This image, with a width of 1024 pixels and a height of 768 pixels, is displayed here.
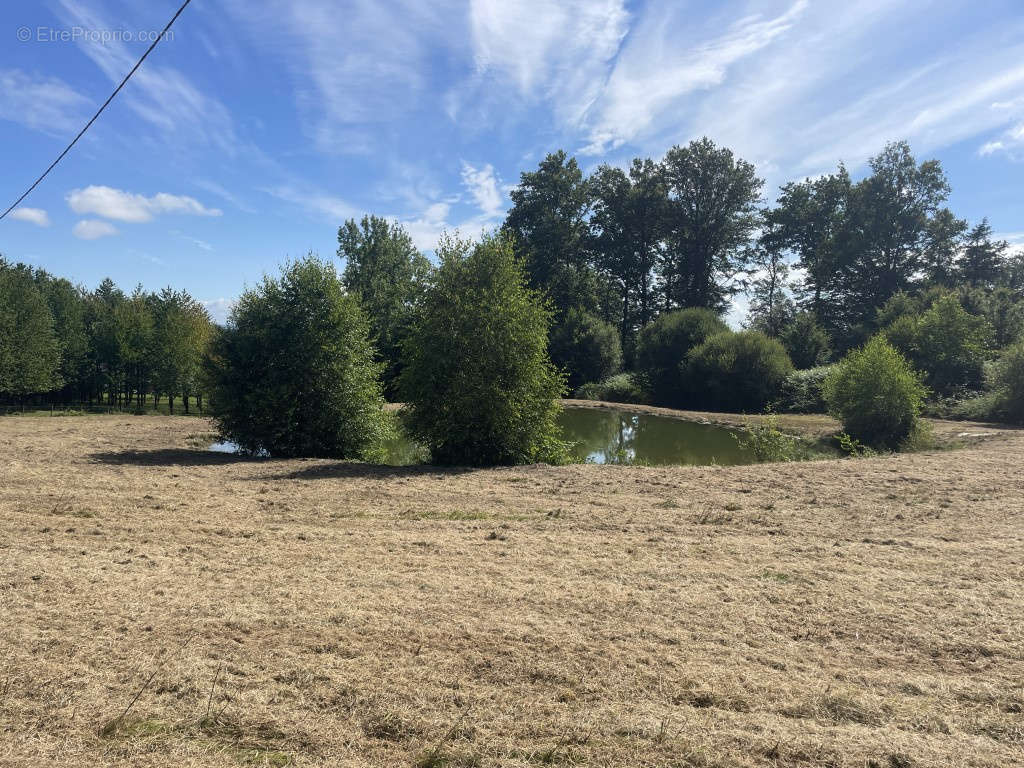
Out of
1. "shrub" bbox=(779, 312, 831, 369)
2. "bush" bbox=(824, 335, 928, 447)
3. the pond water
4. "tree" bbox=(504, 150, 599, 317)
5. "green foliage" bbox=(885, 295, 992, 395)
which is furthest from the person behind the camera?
"tree" bbox=(504, 150, 599, 317)

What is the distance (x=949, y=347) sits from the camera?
29.3m

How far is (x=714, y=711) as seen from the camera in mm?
3379

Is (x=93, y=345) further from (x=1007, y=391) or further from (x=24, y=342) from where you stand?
(x=1007, y=391)

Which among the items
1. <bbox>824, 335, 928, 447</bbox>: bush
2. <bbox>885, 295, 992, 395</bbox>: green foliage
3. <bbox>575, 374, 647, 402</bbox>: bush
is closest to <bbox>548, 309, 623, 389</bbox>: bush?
<bbox>575, 374, 647, 402</bbox>: bush

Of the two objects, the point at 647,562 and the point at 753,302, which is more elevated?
the point at 753,302

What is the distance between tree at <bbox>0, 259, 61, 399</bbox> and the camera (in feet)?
111

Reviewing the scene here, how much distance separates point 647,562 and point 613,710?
2886 millimetres

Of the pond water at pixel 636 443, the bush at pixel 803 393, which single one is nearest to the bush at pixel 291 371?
the pond water at pixel 636 443

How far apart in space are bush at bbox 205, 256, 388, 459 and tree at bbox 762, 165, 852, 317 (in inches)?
1895

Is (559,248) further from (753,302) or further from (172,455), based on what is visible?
(172,455)

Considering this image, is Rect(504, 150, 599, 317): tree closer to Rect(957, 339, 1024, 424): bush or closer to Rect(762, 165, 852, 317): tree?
Rect(762, 165, 852, 317): tree

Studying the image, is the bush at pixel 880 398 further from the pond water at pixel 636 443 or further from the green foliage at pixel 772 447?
the pond water at pixel 636 443

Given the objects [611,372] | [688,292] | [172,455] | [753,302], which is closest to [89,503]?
[172,455]

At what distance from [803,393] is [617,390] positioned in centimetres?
1336
